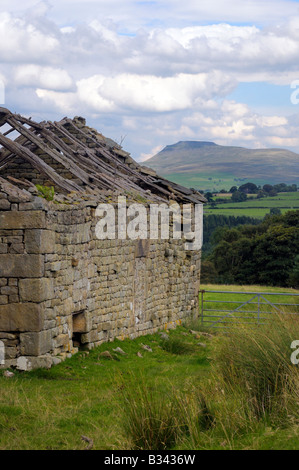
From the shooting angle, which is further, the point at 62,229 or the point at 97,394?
the point at 62,229

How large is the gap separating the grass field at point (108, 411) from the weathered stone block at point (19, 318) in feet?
2.30

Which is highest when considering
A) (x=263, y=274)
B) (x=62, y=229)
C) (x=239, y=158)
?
(x=239, y=158)

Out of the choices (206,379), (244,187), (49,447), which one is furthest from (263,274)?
(244,187)

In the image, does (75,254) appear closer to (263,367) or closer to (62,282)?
(62,282)

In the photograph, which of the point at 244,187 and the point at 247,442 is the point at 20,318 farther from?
the point at 244,187

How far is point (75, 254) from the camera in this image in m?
10.7

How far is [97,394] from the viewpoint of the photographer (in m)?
8.44

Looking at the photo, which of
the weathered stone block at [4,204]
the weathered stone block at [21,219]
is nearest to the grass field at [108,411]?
the weathered stone block at [21,219]

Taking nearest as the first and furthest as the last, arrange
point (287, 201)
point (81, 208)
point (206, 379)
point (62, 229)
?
point (206, 379) → point (62, 229) → point (81, 208) → point (287, 201)

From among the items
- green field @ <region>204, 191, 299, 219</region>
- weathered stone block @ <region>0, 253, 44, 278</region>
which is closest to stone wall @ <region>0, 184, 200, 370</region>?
weathered stone block @ <region>0, 253, 44, 278</region>

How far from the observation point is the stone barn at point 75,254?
371 inches

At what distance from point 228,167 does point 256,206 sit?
8470 centimetres

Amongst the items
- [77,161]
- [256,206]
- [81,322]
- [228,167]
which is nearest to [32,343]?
[81,322]
